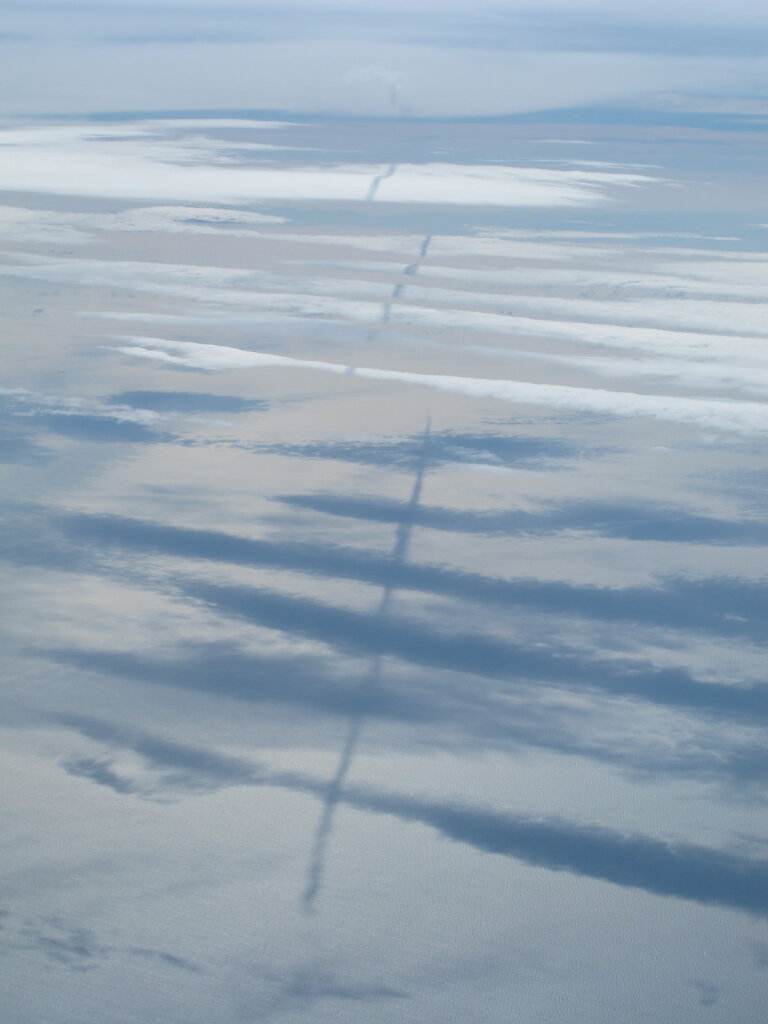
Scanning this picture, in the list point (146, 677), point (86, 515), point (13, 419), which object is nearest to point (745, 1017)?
point (146, 677)

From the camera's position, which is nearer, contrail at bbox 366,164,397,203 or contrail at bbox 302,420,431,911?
contrail at bbox 302,420,431,911

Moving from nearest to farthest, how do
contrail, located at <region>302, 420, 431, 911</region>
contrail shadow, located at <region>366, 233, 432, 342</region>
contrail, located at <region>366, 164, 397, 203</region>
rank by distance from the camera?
contrail, located at <region>302, 420, 431, 911</region>
contrail shadow, located at <region>366, 233, 432, 342</region>
contrail, located at <region>366, 164, 397, 203</region>

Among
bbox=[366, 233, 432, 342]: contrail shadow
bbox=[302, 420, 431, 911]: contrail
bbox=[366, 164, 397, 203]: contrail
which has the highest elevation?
bbox=[366, 164, 397, 203]: contrail

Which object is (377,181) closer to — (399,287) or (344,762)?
(399,287)

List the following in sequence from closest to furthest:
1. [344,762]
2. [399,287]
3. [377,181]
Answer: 1. [344,762]
2. [399,287]
3. [377,181]

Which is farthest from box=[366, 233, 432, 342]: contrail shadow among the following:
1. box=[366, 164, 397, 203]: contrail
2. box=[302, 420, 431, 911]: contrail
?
box=[302, 420, 431, 911]: contrail

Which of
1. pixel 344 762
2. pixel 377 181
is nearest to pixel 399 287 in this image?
pixel 377 181

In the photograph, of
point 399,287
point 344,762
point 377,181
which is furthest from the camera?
point 377,181

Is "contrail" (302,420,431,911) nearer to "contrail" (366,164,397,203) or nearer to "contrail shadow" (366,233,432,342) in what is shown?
"contrail shadow" (366,233,432,342)

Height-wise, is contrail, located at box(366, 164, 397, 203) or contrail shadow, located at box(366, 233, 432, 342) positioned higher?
contrail, located at box(366, 164, 397, 203)
